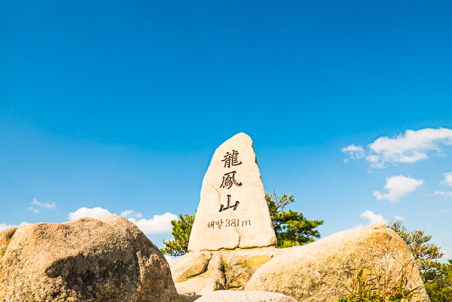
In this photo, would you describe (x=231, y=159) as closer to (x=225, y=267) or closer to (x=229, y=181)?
(x=229, y=181)

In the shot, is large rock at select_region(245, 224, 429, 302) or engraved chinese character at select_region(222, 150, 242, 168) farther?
engraved chinese character at select_region(222, 150, 242, 168)

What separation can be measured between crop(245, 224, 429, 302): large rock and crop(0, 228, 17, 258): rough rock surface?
3.55 m

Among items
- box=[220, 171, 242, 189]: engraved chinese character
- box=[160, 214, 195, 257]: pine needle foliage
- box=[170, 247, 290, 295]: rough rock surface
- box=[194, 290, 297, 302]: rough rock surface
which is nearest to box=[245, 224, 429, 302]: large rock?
box=[194, 290, 297, 302]: rough rock surface

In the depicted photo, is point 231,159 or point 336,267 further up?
point 231,159

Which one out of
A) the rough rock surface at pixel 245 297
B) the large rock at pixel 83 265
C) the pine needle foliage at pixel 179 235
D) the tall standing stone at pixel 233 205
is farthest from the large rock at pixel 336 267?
the pine needle foliage at pixel 179 235

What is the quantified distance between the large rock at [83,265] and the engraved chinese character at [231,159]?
700 cm

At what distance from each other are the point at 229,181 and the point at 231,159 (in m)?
0.75

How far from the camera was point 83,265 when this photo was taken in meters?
3.52

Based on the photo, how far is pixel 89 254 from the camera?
141 inches

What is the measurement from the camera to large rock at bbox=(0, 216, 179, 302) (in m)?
3.34

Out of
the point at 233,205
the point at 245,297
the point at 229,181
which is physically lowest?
the point at 245,297

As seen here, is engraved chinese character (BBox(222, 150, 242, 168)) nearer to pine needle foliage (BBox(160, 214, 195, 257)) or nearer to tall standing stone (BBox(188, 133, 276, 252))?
tall standing stone (BBox(188, 133, 276, 252))

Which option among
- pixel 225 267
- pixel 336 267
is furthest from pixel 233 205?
pixel 336 267

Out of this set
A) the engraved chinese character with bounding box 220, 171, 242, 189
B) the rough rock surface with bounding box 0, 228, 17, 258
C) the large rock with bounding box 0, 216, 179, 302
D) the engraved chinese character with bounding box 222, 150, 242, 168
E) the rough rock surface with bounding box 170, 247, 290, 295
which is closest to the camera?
the large rock with bounding box 0, 216, 179, 302
